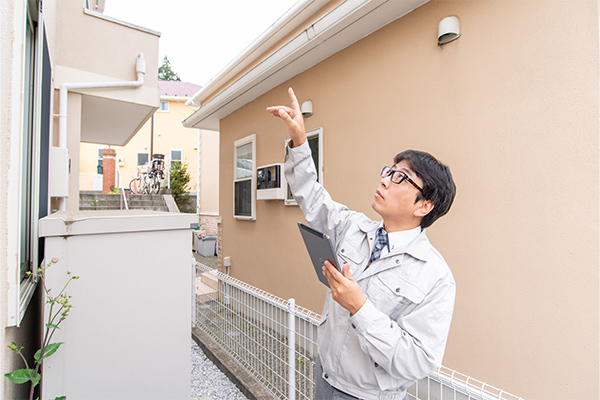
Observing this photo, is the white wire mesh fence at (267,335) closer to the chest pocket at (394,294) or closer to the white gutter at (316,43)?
the chest pocket at (394,294)

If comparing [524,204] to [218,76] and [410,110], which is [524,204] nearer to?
[410,110]

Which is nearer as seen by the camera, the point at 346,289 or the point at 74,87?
the point at 346,289

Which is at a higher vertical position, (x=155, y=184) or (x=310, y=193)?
(x=155, y=184)

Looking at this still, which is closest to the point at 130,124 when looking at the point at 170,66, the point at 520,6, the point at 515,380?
the point at 520,6

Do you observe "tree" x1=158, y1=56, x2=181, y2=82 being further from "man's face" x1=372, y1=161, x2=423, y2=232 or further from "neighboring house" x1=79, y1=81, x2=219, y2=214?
"man's face" x1=372, y1=161, x2=423, y2=232

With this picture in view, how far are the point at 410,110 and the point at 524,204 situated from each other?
4.04ft

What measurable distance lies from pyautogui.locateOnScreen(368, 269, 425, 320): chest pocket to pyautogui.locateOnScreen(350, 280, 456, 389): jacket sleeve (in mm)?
46

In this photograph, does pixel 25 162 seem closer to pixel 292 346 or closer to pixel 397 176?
pixel 397 176

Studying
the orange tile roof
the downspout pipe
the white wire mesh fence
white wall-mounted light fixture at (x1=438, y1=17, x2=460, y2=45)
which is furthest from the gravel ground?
the orange tile roof

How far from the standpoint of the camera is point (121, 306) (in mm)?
1861

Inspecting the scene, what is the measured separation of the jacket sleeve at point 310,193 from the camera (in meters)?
1.56

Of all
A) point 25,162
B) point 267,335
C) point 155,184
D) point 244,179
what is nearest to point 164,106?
point 155,184

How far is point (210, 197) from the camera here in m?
14.7

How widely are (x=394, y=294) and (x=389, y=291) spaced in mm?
21
